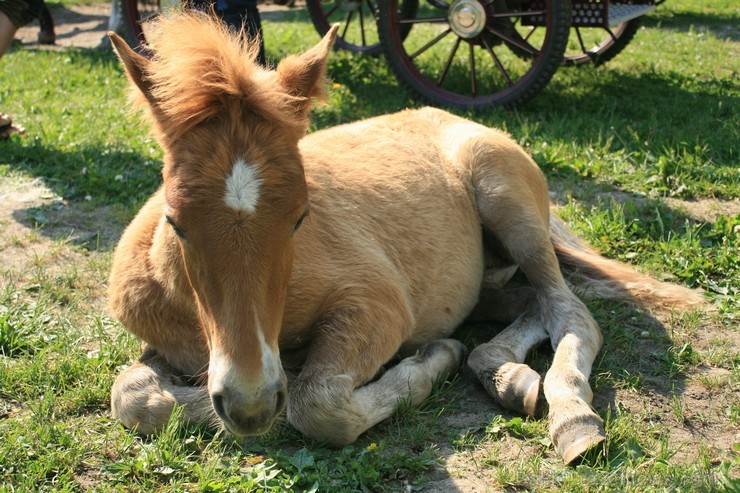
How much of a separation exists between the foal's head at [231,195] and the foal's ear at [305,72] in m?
0.09

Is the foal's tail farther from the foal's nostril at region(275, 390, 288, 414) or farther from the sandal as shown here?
the sandal

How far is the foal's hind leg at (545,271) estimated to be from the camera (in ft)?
11.0

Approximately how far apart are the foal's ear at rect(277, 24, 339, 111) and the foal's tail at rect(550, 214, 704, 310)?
7.64 ft

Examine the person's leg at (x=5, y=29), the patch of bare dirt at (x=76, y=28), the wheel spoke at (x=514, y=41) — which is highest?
the person's leg at (x=5, y=29)

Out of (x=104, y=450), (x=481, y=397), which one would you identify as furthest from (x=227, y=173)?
(x=481, y=397)

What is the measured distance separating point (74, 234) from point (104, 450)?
9.13ft

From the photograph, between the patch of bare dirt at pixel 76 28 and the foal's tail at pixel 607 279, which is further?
the patch of bare dirt at pixel 76 28

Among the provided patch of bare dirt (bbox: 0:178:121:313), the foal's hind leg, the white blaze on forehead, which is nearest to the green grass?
patch of bare dirt (bbox: 0:178:121:313)

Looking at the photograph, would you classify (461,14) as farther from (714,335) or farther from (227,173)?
(227,173)

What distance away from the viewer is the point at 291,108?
3.25 meters

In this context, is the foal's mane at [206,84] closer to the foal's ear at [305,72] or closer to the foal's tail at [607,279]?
the foal's ear at [305,72]

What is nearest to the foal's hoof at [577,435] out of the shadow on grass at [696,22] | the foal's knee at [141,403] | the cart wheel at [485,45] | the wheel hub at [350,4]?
the foal's knee at [141,403]

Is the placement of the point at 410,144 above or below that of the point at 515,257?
above

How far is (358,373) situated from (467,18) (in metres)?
5.05
